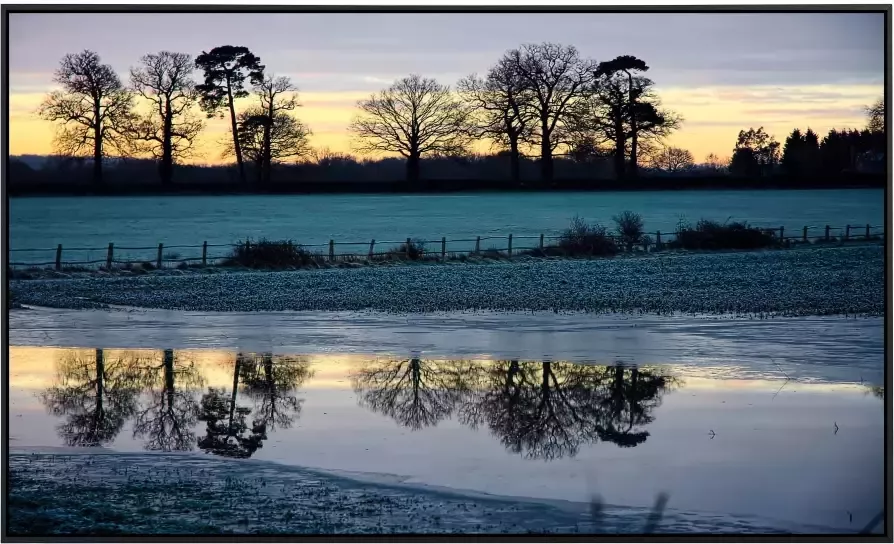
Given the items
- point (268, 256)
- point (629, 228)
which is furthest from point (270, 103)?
A: point (629, 228)

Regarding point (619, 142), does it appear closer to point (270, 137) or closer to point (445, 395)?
point (270, 137)

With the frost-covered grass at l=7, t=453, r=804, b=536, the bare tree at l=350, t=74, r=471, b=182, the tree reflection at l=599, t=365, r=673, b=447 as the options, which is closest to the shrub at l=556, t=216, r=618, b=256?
the bare tree at l=350, t=74, r=471, b=182

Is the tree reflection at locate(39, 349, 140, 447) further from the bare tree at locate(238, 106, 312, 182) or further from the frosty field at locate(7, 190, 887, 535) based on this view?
the bare tree at locate(238, 106, 312, 182)

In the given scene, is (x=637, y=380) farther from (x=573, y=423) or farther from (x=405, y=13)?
(x=405, y=13)

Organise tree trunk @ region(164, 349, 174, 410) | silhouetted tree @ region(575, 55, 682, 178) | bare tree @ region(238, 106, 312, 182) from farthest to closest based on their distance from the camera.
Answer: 1. bare tree @ region(238, 106, 312, 182)
2. silhouetted tree @ region(575, 55, 682, 178)
3. tree trunk @ region(164, 349, 174, 410)

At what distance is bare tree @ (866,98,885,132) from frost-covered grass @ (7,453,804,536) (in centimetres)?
491

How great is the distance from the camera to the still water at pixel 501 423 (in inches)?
374

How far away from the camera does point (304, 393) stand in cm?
1356

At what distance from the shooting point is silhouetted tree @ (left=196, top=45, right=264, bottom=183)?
13969 millimetres

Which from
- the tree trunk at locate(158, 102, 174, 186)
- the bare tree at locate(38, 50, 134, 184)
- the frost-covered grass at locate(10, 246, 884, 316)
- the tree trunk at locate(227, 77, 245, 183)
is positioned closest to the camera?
the bare tree at locate(38, 50, 134, 184)

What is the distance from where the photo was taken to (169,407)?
12.7 meters

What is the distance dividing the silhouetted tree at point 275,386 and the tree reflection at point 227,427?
0.17 metres

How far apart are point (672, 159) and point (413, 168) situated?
4.57 metres

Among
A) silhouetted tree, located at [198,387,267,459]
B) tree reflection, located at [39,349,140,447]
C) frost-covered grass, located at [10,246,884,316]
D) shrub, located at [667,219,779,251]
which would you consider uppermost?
shrub, located at [667,219,779,251]
